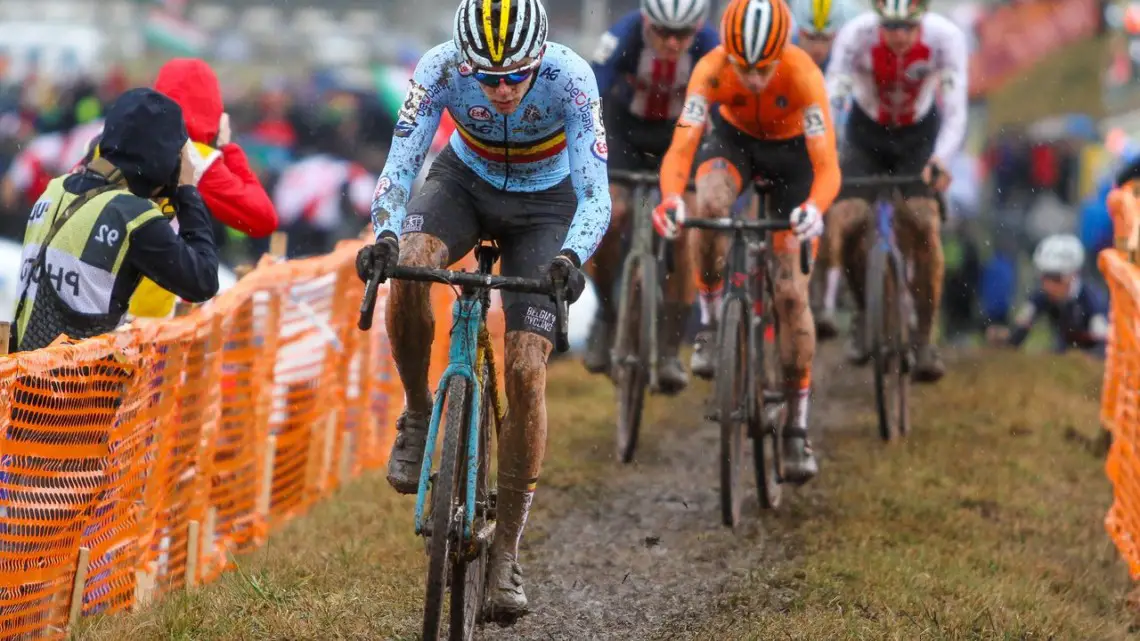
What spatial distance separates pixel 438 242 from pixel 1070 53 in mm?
26699

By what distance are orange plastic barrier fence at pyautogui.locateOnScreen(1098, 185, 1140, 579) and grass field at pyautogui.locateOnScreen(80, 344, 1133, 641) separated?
8.0 inches

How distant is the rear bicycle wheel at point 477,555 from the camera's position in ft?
18.0

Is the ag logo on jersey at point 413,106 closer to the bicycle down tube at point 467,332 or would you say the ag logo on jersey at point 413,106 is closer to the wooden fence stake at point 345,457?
the bicycle down tube at point 467,332

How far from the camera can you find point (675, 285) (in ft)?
33.0

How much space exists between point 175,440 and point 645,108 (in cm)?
461

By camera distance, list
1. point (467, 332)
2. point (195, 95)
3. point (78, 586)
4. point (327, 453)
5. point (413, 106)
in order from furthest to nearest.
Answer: point (327, 453) < point (195, 95) < point (413, 106) < point (78, 586) < point (467, 332)

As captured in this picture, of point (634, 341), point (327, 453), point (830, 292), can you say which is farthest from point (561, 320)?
point (830, 292)

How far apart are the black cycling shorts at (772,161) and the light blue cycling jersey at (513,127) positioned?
8.58 feet

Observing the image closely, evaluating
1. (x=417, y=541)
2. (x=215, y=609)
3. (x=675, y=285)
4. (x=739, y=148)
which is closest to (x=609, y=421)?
(x=675, y=285)

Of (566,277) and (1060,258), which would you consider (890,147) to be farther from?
(566,277)

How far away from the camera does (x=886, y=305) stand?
1024 cm

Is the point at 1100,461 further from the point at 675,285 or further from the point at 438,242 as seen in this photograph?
the point at 438,242

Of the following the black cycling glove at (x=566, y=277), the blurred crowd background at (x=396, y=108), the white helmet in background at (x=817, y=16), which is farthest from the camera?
the blurred crowd background at (x=396, y=108)

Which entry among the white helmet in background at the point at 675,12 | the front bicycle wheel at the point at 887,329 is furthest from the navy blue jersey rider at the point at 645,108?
the front bicycle wheel at the point at 887,329
